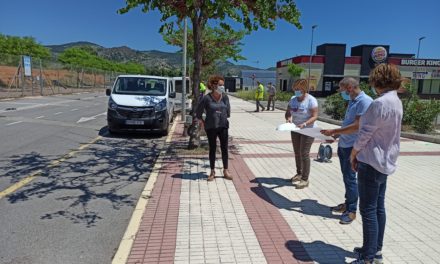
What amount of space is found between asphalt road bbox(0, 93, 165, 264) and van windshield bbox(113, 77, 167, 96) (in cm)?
179

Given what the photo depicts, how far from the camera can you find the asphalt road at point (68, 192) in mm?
4211

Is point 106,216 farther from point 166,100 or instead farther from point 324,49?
point 324,49

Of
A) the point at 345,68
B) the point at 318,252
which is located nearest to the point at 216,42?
the point at 318,252

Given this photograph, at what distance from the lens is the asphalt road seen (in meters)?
4.21

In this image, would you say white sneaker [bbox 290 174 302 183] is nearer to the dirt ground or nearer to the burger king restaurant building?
the dirt ground

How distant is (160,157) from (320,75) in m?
52.6

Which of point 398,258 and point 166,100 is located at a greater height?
point 166,100

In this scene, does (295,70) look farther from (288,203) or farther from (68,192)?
(68,192)

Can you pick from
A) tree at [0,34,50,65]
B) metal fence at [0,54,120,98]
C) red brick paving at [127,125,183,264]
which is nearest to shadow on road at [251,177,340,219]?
red brick paving at [127,125,183,264]

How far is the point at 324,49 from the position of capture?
5834 cm

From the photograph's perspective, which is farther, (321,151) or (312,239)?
(321,151)

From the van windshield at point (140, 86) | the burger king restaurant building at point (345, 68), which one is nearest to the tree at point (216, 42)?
the van windshield at point (140, 86)

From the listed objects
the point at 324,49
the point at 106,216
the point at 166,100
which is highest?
the point at 324,49

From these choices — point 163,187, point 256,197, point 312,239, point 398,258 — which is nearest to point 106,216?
point 163,187
